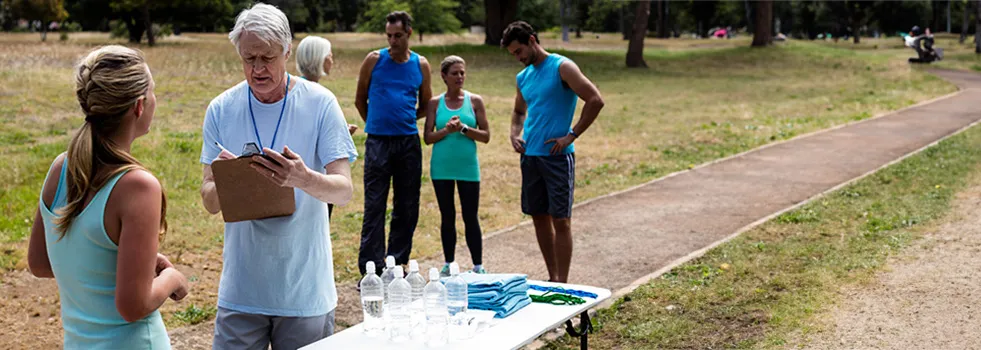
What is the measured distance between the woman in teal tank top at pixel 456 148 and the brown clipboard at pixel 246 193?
415 centimetres

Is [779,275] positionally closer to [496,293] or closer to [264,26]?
[496,293]

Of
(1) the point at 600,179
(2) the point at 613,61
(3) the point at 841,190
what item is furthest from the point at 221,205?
(2) the point at 613,61

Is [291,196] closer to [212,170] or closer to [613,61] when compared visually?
[212,170]

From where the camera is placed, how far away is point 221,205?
3.78 meters

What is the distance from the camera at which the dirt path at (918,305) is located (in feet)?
20.7

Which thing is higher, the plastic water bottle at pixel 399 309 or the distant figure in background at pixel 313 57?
the distant figure in background at pixel 313 57

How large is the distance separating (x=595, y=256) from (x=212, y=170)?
19.8 feet

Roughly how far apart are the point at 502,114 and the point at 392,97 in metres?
13.0

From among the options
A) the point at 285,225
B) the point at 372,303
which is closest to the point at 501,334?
the point at 372,303

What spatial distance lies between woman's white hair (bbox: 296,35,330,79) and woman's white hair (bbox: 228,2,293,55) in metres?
3.54

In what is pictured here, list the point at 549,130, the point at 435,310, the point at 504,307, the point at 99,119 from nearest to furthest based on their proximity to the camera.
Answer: the point at 99,119 → the point at 435,310 → the point at 504,307 → the point at 549,130

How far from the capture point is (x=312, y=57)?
287 inches

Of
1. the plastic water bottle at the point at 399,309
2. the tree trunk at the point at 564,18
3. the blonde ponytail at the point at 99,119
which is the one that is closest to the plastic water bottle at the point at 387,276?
the plastic water bottle at the point at 399,309

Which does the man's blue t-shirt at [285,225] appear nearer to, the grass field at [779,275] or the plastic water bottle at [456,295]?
the plastic water bottle at [456,295]
